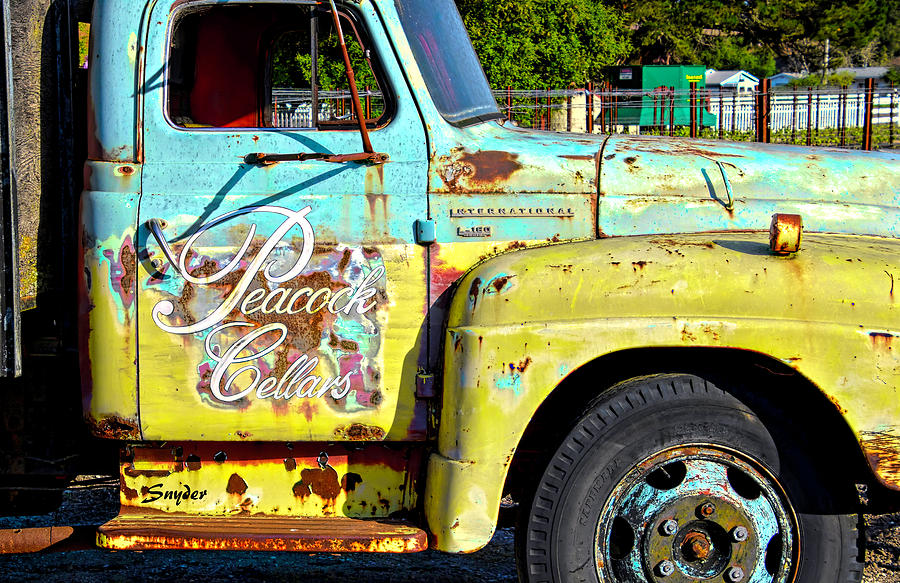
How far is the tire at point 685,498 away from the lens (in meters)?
3.06

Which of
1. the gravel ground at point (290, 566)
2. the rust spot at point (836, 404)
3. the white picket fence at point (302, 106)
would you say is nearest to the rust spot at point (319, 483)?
the gravel ground at point (290, 566)

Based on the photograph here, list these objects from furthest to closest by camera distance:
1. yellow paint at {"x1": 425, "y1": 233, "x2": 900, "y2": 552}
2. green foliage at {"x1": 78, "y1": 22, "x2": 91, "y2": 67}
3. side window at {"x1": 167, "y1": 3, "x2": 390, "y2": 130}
→ 1. green foliage at {"x1": 78, "y1": 22, "x2": 91, "y2": 67}
2. side window at {"x1": 167, "y1": 3, "x2": 390, "y2": 130}
3. yellow paint at {"x1": 425, "y1": 233, "x2": 900, "y2": 552}

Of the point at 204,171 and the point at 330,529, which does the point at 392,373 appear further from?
the point at 204,171

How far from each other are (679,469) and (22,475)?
88.5 inches

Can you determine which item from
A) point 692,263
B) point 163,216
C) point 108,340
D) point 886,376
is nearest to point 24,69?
point 163,216

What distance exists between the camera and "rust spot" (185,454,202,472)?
11.1ft

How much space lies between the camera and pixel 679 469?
3.12 m

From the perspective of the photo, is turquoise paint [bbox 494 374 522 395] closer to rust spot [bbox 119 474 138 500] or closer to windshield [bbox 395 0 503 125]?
windshield [bbox 395 0 503 125]

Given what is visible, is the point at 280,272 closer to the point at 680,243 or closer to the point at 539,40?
the point at 680,243

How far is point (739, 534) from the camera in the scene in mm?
3080

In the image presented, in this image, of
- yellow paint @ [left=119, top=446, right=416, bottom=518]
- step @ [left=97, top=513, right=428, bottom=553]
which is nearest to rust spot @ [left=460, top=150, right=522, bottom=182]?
yellow paint @ [left=119, top=446, right=416, bottom=518]

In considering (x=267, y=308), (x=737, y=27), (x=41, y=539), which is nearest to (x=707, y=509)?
(x=267, y=308)

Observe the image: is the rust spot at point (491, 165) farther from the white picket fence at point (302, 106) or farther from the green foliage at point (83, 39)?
the green foliage at point (83, 39)

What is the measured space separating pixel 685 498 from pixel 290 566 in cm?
196
